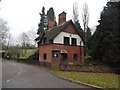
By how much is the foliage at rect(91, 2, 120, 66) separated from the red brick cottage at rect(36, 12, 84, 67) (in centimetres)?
580

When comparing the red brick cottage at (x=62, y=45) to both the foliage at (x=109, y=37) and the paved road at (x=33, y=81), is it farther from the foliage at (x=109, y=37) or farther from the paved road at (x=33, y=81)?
the paved road at (x=33, y=81)

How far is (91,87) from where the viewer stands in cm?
1314

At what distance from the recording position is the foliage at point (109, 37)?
31.9 meters

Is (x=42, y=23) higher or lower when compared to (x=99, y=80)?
higher

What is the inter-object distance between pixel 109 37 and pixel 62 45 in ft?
32.1

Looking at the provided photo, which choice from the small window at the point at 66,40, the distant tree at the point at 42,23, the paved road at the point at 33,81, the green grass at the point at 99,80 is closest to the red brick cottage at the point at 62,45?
the small window at the point at 66,40

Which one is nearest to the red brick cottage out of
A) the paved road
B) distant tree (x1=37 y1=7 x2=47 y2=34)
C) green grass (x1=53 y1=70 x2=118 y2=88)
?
the paved road

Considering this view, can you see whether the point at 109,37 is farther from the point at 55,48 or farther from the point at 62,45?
the point at 55,48

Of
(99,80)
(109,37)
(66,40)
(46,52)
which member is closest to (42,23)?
(46,52)

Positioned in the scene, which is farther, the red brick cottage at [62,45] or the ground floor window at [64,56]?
the ground floor window at [64,56]

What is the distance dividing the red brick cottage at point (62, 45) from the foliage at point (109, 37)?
19.0 feet

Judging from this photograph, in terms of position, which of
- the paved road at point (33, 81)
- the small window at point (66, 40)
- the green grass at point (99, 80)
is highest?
the small window at point (66, 40)

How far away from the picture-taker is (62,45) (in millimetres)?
39094

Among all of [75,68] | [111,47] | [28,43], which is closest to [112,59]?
[111,47]
